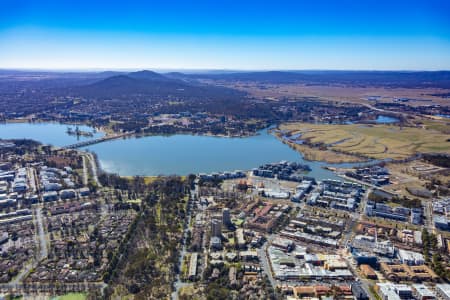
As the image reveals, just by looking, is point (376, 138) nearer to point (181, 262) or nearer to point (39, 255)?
point (181, 262)

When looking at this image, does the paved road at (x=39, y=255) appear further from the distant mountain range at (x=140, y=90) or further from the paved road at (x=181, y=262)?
the distant mountain range at (x=140, y=90)

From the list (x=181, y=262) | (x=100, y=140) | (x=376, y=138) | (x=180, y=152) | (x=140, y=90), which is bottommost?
(x=181, y=262)

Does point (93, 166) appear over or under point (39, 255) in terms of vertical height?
over

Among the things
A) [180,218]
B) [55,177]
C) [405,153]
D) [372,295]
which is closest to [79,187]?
[55,177]

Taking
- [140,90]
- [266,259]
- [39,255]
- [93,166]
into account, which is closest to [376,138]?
[266,259]

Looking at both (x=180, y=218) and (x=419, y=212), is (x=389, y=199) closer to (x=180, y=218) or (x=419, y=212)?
(x=419, y=212)

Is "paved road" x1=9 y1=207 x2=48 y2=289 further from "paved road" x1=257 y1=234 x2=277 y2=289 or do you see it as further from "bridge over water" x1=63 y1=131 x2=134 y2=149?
"bridge over water" x1=63 y1=131 x2=134 y2=149

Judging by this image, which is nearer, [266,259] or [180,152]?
[266,259]

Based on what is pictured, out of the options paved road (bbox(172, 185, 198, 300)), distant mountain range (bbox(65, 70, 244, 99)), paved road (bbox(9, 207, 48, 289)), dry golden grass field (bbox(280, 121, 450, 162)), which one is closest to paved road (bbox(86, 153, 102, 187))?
paved road (bbox(9, 207, 48, 289))
